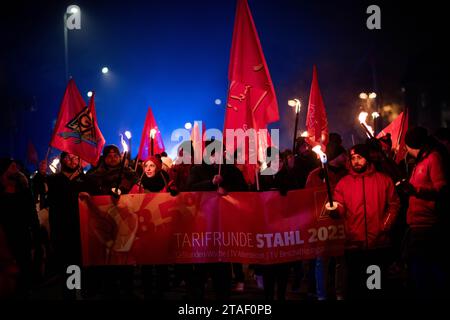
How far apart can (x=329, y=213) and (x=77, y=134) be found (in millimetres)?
4115

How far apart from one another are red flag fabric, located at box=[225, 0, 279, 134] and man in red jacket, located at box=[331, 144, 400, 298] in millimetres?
1455

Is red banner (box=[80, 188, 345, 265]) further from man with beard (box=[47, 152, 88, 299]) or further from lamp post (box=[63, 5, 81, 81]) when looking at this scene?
lamp post (box=[63, 5, 81, 81])

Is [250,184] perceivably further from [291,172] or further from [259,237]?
[259,237]

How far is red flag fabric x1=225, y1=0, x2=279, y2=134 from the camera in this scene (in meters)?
6.87

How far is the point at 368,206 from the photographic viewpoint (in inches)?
243

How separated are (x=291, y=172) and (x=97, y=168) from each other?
337 cm

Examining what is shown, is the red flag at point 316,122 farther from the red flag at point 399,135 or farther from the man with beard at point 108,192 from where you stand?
the man with beard at point 108,192

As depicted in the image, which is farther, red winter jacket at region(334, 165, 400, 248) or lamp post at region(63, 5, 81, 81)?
lamp post at region(63, 5, 81, 81)

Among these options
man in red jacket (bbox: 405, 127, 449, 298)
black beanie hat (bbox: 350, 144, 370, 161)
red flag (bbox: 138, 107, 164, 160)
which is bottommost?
man in red jacket (bbox: 405, 127, 449, 298)

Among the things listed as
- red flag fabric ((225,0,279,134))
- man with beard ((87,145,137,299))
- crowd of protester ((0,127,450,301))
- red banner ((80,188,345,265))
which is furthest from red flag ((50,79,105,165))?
red flag fabric ((225,0,279,134))

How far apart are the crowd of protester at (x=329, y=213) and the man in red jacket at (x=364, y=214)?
0.04 ft

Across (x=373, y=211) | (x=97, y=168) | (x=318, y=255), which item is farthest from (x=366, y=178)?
(x=97, y=168)

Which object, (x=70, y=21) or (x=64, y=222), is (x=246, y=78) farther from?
(x=70, y=21)

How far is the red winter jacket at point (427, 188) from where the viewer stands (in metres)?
5.56
